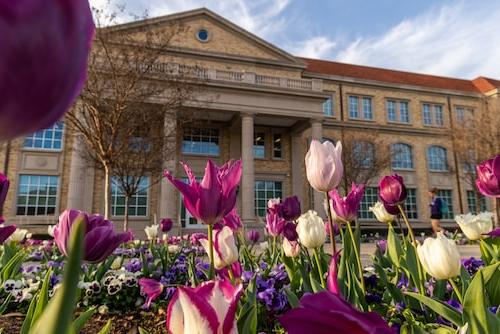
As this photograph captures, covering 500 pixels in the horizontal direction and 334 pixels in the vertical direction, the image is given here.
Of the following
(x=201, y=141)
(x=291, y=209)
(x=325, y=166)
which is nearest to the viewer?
(x=325, y=166)

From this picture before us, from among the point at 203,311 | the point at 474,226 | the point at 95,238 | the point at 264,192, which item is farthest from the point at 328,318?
the point at 264,192

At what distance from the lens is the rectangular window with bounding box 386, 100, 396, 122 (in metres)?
26.7

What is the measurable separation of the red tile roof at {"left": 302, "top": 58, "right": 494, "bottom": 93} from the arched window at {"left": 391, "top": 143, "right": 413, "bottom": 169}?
5.10 meters

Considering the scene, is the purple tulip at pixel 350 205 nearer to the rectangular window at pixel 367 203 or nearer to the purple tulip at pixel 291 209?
the purple tulip at pixel 291 209

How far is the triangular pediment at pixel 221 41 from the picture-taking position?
21.8 m

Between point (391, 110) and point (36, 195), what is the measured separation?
23119 mm

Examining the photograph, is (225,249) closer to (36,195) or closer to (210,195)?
(210,195)

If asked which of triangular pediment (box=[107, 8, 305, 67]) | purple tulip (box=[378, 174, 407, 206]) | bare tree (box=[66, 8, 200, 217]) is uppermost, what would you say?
triangular pediment (box=[107, 8, 305, 67])

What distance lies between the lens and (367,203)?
24.0 m

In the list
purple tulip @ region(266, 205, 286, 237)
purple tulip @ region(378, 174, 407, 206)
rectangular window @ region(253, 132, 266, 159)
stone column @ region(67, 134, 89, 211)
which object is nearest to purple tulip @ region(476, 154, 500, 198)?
purple tulip @ region(378, 174, 407, 206)

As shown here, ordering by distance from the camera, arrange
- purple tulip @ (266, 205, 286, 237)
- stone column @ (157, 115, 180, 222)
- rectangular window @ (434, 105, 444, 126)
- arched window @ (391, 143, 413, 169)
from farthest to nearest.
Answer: rectangular window @ (434, 105, 444, 126), arched window @ (391, 143, 413, 169), stone column @ (157, 115, 180, 222), purple tulip @ (266, 205, 286, 237)

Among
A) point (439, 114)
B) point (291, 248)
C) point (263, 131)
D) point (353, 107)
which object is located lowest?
point (291, 248)

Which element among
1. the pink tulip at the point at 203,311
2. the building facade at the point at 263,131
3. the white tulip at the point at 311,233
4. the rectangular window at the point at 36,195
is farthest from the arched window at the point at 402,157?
the pink tulip at the point at 203,311

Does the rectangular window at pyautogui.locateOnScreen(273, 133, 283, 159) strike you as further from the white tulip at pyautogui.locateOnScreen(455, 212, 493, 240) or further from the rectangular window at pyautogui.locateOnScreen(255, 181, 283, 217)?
the white tulip at pyautogui.locateOnScreen(455, 212, 493, 240)
